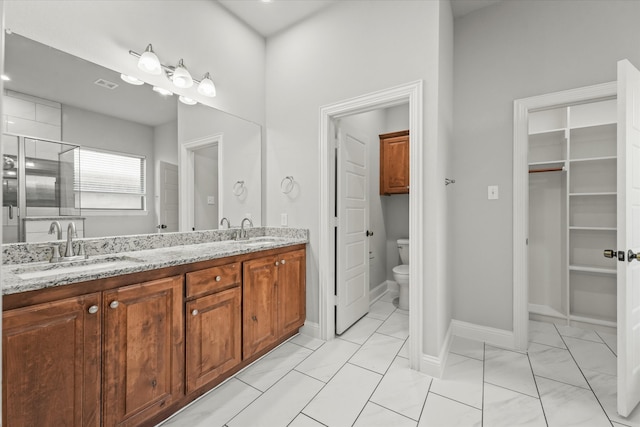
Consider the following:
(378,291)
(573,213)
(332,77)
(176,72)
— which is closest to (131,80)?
(176,72)

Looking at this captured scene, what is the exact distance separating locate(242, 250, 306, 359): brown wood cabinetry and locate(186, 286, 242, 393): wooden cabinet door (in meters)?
0.09

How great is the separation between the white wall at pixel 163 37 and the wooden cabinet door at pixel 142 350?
149cm

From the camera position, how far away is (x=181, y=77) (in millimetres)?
2094

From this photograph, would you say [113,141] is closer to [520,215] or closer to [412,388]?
[412,388]

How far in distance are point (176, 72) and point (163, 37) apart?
273mm

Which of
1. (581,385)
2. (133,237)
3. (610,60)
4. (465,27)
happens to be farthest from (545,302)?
(133,237)

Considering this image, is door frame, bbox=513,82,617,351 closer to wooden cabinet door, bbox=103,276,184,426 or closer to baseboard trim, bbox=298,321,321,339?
baseboard trim, bbox=298,321,321,339

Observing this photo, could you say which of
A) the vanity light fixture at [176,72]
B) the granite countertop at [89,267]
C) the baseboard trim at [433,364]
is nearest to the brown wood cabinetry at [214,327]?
the granite countertop at [89,267]

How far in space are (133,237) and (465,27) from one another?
330cm

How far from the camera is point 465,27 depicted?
262 centimetres

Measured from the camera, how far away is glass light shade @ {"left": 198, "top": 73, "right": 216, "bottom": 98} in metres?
2.28

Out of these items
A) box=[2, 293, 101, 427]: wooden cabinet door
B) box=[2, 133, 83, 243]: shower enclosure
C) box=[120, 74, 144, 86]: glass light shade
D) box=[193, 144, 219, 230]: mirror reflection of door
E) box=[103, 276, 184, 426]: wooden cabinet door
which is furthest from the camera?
box=[193, 144, 219, 230]: mirror reflection of door

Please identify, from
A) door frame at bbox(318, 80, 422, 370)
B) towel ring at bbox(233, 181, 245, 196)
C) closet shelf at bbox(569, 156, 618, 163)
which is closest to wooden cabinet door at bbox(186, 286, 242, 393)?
door frame at bbox(318, 80, 422, 370)

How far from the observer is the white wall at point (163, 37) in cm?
158
